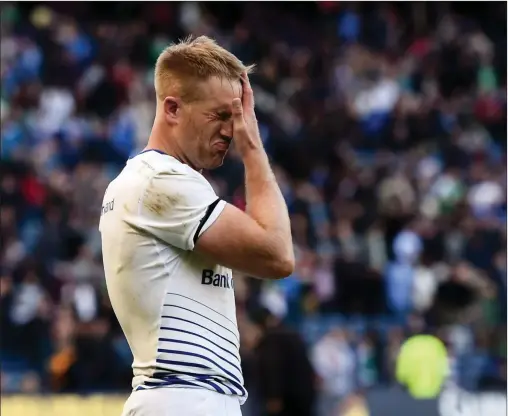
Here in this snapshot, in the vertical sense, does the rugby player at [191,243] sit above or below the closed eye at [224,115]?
below

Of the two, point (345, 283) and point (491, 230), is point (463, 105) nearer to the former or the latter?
point (491, 230)

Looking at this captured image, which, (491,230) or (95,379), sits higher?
(491,230)

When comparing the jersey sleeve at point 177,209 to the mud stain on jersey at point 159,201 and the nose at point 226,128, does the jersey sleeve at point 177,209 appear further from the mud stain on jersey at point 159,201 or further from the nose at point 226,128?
the nose at point 226,128

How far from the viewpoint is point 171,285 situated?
12.2ft

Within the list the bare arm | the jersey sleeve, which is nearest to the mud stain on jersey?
the jersey sleeve

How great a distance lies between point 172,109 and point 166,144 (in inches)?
4.4

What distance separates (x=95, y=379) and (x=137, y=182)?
8.79 m

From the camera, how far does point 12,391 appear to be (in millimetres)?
12453

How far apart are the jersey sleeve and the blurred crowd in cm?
595

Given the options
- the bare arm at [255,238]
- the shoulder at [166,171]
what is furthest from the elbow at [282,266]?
the shoulder at [166,171]

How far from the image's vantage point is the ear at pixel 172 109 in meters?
3.87

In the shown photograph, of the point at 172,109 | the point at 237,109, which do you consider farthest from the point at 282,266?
the point at 172,109

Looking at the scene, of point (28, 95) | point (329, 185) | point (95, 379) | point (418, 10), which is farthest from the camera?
point (418, 10)

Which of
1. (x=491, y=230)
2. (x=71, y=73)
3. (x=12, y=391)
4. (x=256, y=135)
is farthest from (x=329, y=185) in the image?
(x=256, y=135)
